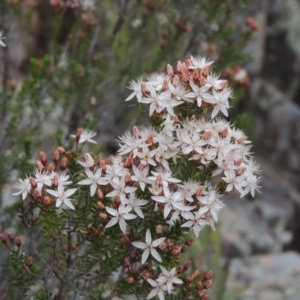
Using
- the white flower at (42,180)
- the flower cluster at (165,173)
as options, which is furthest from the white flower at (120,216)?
the white flower at (42,180)

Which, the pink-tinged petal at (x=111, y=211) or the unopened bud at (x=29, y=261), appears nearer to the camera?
the pink-tinged petal at (x=111, y=211)

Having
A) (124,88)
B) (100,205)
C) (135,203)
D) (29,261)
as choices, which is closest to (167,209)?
(135,203)

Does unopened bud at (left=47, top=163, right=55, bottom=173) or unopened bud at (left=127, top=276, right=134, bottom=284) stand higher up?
unopened bud at (left=47, top=163, right=55, bottom=173)

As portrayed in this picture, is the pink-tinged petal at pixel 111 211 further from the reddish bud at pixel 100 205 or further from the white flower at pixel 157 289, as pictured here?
the white flower at pixel 157 289

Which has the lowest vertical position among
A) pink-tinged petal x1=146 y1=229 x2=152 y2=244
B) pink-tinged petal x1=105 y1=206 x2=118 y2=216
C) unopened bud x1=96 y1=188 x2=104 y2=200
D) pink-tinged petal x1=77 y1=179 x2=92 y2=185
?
pink-tinged petal x1=105 y1=206 x2=118 y2=216

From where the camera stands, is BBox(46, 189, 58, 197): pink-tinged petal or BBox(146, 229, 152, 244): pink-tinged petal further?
BBox(146, 229, 152, 244): pink-tinged petal

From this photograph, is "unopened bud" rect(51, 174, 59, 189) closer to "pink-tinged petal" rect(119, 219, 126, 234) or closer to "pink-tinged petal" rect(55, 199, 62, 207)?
"pink-tinged petal" rect(55, 199, 62, 207)

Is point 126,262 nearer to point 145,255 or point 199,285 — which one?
point 145,255

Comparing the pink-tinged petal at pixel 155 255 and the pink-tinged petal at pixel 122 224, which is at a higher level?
the pink-tinged petal at pixel 122 224

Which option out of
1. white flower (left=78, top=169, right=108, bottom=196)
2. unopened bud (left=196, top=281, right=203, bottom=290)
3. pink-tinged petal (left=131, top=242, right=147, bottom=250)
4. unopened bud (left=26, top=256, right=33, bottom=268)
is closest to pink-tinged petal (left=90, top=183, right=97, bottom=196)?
white flower (left=78, top=169, right=108, bottom=196)
